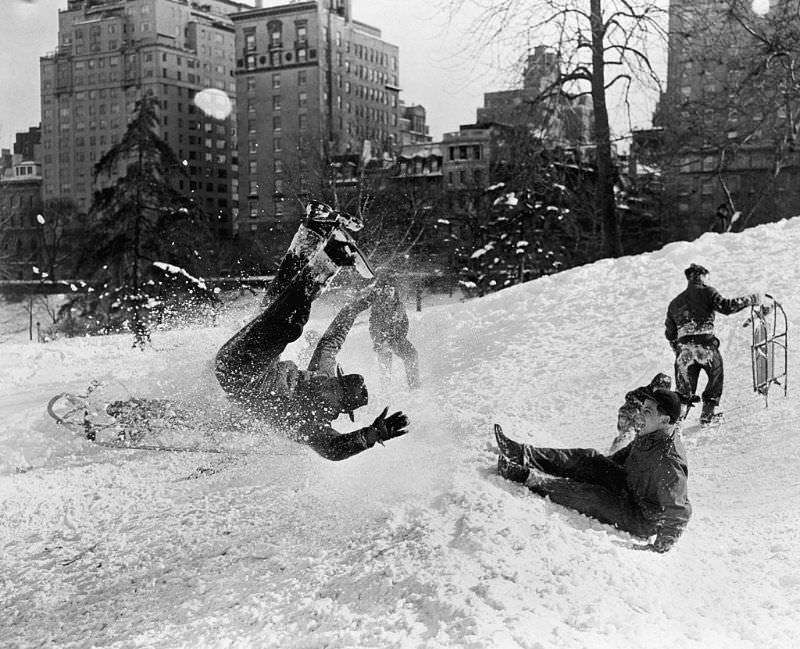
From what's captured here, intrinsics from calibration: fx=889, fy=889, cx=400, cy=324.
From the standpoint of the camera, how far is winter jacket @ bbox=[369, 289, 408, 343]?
467 inches

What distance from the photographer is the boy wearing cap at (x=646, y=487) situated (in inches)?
238

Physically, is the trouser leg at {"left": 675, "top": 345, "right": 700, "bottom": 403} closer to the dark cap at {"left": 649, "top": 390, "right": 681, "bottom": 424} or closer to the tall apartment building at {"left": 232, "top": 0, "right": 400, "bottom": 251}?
the dark cap at {"left": 649, "top": 390, "right": 681, "bottom": 424}

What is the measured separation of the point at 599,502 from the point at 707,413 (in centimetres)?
460

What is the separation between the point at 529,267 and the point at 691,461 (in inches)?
1159

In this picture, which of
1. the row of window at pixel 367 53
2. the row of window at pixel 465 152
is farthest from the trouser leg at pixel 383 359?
the row of window at pixel 367 53

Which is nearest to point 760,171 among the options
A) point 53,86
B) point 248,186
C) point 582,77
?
point 582,77

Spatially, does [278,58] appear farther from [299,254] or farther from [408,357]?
[299,254]

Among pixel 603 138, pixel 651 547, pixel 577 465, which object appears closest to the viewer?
pixel 651 547

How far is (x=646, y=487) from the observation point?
614cm

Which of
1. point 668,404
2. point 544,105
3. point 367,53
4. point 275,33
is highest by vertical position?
point 275,33

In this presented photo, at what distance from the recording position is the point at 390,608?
5.31m

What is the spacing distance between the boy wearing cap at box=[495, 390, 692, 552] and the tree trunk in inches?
668

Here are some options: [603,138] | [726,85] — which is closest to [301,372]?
[603,138]

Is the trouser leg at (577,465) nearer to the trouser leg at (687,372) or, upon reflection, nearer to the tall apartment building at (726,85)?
the trouser leg at (687,372)
